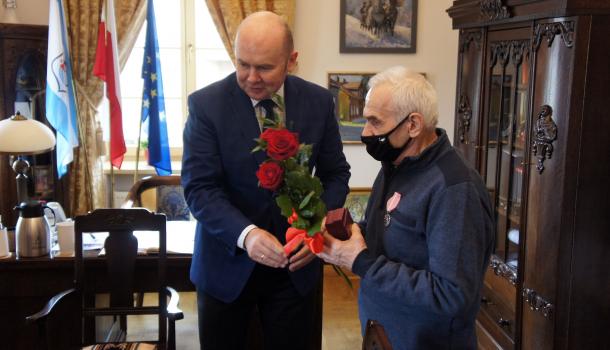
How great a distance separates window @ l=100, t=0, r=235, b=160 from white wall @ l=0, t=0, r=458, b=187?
0.64 metres

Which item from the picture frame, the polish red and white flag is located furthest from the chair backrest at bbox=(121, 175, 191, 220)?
the picture frame

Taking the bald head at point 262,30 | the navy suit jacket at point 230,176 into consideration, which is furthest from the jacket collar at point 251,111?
the bald head at point 262,30

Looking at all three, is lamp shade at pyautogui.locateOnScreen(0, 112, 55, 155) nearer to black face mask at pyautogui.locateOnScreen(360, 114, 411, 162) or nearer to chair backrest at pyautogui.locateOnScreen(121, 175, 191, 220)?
chair backrest at pyautogui.locateOnScreen(121, 175, 191, 220)

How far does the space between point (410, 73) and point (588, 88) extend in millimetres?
980

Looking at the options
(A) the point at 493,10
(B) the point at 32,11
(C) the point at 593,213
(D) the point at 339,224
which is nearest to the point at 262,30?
(D) the point at 339,224

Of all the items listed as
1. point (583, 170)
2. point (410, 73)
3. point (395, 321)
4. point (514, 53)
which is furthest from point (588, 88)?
point (395, 321)

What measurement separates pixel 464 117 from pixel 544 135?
959 millimetres

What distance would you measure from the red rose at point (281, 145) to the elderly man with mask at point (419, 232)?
23cm

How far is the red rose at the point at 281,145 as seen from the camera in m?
1.58

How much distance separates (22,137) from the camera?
295 centimetres

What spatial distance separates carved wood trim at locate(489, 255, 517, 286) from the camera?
2.89 m

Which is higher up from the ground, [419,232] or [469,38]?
[469,38]

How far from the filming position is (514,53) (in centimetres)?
284

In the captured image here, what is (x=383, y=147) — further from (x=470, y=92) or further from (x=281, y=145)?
(x=470, y=92)
